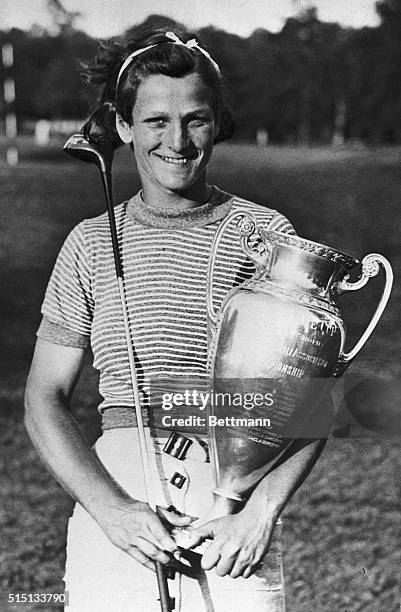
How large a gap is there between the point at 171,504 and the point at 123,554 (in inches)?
6.7

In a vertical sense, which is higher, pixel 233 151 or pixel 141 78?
pixel 141 78

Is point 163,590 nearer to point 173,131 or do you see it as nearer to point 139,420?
point 139,420

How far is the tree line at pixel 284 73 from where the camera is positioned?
7.86 feet

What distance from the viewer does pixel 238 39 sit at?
7.83ft

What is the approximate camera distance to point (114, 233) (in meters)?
2.31

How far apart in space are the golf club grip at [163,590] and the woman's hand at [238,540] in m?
0.10

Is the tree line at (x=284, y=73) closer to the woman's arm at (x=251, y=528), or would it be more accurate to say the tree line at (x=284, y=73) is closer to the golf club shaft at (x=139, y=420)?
the golf club shaft at (x=139, y=420)

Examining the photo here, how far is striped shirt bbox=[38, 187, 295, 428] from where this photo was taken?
7.38ft

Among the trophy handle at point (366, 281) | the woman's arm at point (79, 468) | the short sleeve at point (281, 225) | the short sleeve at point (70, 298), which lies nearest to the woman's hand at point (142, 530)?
the woman's arm at point (79, 468)

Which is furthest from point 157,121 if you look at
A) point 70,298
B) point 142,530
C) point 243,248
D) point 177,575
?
point 177,575

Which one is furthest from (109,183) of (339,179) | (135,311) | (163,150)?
(339,179)

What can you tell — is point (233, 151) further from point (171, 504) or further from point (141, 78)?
point (171, 504)

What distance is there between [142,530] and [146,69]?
1.06 meters

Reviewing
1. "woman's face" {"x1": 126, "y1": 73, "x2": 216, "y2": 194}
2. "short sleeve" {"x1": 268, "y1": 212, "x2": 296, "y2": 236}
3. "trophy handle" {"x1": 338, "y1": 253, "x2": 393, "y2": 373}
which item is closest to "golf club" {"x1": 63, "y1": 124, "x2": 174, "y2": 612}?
"woman's face" {"x1": 126, "y1": 73, "x2": 216, "y2": 194}
